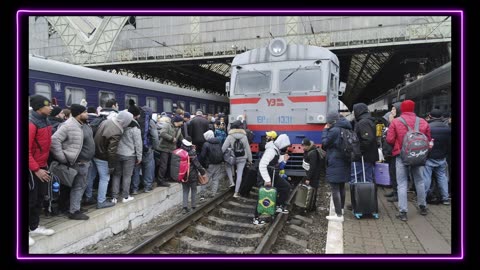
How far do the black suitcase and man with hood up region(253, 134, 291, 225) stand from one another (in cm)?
104

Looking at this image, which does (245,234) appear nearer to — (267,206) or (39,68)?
(267,206)

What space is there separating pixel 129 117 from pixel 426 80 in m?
8.44

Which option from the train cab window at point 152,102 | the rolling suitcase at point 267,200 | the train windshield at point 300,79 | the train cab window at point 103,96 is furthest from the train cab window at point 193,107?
the rolling suitcase at point 267,200

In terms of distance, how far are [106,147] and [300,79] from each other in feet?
16.5

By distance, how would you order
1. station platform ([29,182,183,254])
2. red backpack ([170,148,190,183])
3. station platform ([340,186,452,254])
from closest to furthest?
station platform ([340,186,452,254]), station platform ([29,182,183,254]), red backpack ([170,148,190,183])

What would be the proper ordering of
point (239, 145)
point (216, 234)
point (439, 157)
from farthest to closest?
point (239, 145) < point (439, 157) < point (216, 234)

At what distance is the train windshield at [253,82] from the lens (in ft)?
29.0

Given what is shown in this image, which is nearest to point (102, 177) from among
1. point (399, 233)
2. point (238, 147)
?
point (238, 147)

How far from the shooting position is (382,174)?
6.20 m

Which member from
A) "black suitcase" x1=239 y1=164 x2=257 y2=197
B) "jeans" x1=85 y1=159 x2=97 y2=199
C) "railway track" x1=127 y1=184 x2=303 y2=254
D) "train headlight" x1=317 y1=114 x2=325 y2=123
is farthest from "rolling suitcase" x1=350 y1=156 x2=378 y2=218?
"jeans" x1=85 y1=159 x2=97 y2=199

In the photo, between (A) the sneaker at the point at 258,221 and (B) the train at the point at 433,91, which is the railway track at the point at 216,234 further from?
(B) the train at the point at 433,91

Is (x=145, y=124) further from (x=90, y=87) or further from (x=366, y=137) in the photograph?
(x=90, y=87)

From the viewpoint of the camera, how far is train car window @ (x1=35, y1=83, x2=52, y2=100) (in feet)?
28.4

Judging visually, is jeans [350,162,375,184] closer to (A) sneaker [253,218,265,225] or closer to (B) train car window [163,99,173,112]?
(A) sneaker [253,218,265,225]
